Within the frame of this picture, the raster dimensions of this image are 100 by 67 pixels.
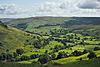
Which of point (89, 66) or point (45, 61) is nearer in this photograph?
point (89, 66)

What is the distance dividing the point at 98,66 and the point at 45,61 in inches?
2609

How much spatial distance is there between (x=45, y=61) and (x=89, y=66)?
198 feet

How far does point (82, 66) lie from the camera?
5743 inches

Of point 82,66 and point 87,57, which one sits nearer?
point 82,66

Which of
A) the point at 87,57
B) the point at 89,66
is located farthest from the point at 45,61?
the point at 89,66

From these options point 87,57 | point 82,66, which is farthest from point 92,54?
point 82,66

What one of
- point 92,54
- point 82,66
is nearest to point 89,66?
point 82,66

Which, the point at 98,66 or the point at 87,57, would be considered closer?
the point at 98,66

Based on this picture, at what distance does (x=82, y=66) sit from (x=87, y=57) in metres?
51.3

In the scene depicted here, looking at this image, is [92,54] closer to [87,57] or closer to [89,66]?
[87,57]

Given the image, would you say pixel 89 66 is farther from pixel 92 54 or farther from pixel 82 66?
pixel 92 54

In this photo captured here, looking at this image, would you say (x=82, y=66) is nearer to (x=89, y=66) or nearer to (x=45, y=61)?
(x=89, y=66)

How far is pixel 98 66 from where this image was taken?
13875 cm

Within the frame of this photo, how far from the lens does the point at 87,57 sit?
195m
